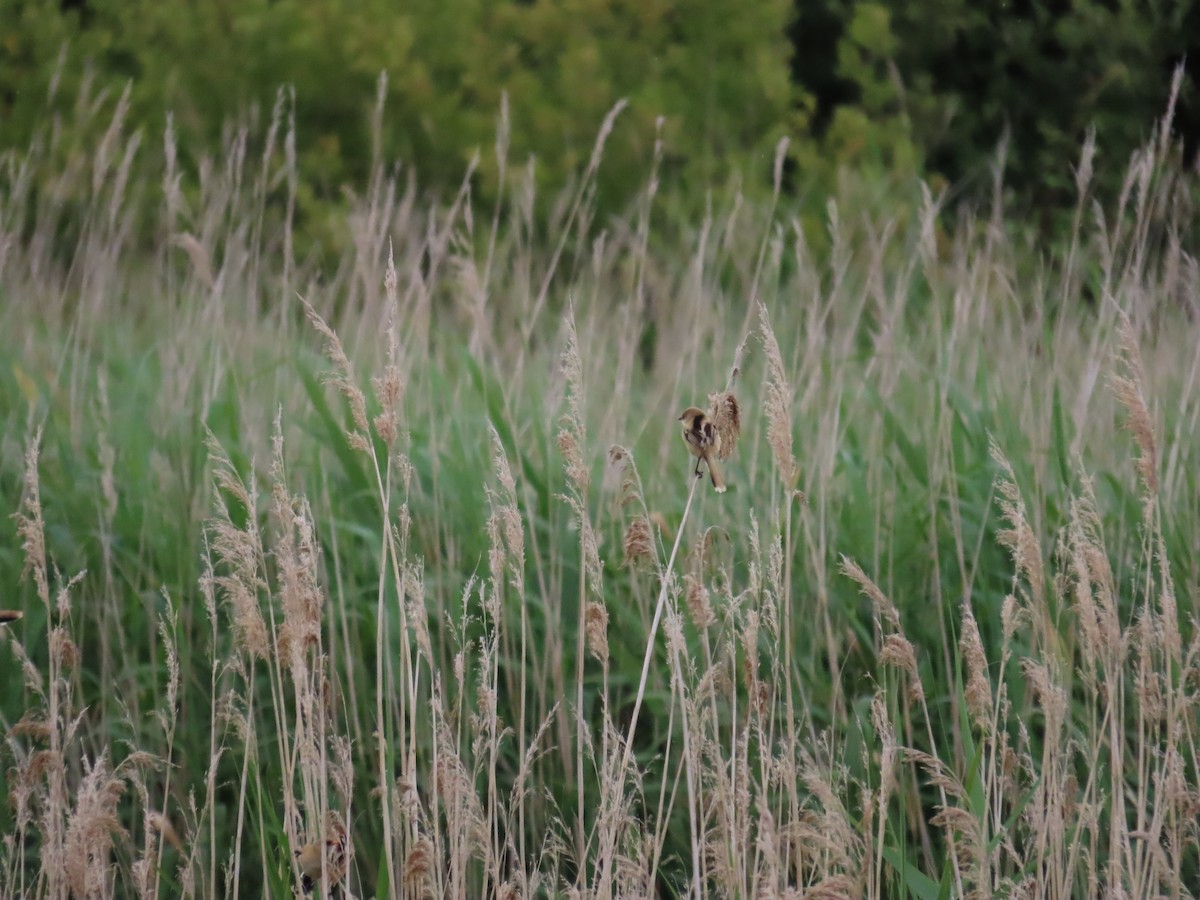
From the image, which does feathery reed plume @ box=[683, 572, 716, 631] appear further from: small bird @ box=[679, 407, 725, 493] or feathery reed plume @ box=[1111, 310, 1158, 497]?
feathery reed plume @ box=[1111, 310, 1158, 497]

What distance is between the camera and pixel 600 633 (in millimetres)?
1844

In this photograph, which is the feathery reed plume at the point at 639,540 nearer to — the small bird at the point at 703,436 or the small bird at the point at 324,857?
the small bird at the point at 703,436

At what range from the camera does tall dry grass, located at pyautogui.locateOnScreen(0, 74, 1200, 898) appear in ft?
6.21

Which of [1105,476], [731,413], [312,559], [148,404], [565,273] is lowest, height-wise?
[565,273]

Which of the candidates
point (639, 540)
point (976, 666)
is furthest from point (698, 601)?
point (976, 666)

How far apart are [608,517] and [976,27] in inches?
283

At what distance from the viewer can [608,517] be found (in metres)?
3.09

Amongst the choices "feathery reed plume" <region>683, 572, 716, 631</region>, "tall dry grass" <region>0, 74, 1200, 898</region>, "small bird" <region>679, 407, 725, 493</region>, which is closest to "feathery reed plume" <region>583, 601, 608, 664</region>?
"tall dry grass" <region>0, 74, 1200, 898</region>

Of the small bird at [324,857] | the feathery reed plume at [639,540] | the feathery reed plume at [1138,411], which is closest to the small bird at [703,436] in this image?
the feathery reed plume at [639,540]

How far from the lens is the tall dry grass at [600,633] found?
1.89 meters

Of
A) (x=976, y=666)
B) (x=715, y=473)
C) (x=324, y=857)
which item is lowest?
(x=324, y=857)

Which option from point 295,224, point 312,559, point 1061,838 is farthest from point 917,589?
point 295,224

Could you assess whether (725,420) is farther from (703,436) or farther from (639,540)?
(639,540)

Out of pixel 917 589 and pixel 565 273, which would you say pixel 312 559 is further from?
pixel 565 273
